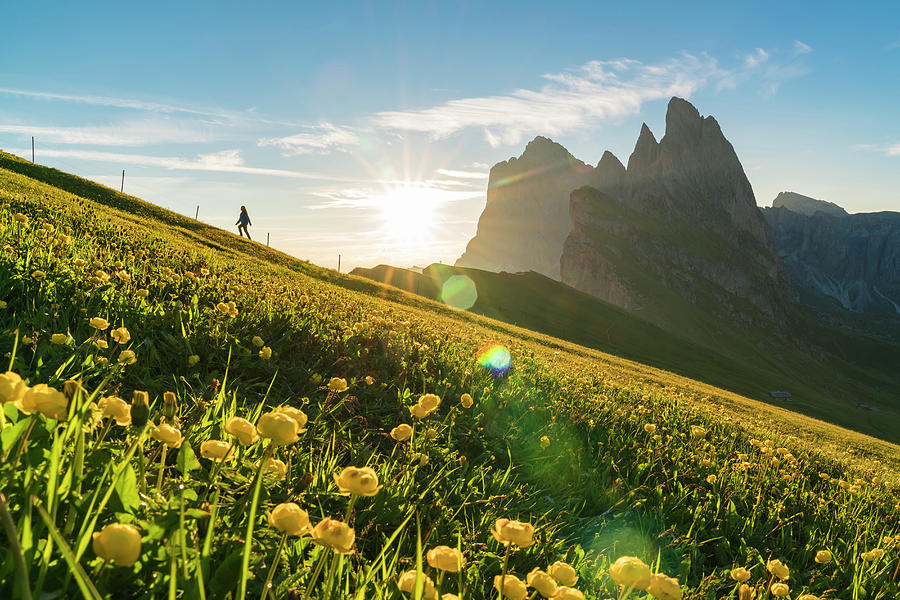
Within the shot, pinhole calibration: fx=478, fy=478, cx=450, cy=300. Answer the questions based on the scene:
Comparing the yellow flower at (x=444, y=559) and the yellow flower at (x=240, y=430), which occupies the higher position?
the yellow flower at (x=240, y=430)

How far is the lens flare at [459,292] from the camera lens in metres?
55.5

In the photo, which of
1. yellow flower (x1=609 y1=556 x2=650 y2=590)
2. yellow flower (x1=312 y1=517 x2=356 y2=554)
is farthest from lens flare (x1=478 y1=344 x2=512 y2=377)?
yellow flower (x1=312 y1=517 x2=356 y2=554)

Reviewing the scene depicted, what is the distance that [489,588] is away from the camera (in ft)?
10.0

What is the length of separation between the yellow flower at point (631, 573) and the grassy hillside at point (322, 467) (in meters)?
0.02

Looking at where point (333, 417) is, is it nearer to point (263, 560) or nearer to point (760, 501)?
point (263, 560)

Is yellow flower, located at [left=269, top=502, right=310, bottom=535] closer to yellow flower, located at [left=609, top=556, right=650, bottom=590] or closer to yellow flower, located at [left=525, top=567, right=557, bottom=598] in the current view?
yellow flower, located at [left=525, top=567, right=557, bottom=598]

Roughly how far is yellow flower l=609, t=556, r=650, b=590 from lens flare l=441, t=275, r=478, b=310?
51.1 metres

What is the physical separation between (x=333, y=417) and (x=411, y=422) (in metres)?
0.79

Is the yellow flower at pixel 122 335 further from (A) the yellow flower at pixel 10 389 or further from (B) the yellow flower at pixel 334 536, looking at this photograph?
(B) the yellow flower at pixel 334 536

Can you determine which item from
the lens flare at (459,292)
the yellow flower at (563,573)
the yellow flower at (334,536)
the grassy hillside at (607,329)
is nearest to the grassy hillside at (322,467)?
the yellow flower at (334,536)

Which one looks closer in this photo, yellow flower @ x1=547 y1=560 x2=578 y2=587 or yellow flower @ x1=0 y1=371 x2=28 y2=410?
yellow flower @ x1=0 y1=371 x2=28 y2=410

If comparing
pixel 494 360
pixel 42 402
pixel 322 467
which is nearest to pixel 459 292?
pixel 494 360

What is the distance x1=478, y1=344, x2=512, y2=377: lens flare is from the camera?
24.4 ft

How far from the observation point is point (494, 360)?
8.19 meters
